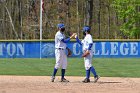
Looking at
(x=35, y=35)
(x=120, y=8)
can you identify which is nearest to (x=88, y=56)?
(x=120, y=8)

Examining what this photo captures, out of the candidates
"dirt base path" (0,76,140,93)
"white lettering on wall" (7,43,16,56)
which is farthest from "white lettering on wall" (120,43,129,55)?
"dirt base path" (0,76,140,93)

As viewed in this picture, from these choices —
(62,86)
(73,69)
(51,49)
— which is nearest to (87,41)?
(62,86)

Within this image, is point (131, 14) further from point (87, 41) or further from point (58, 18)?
point (87, 41)

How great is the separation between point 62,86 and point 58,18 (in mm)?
56814

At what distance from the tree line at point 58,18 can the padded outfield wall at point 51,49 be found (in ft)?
106

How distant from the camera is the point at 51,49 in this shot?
35.1 meters

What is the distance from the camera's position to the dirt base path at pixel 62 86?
13281mm

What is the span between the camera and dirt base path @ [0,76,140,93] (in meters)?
13.3

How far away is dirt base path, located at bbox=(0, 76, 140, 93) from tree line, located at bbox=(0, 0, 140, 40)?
168 ft

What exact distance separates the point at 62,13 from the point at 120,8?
1927 centimetres

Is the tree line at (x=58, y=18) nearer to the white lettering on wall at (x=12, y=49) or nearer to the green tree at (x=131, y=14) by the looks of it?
the green tree at (x=131, y=14)

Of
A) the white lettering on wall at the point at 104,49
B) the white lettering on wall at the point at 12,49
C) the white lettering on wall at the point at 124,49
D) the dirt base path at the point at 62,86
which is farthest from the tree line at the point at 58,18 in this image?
the dirt base path at the point at 62,86

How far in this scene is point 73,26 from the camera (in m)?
70.2

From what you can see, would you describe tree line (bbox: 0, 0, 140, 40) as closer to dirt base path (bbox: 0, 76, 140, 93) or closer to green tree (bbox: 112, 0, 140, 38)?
green tree (bbox: 112, 0, 140, 38)
